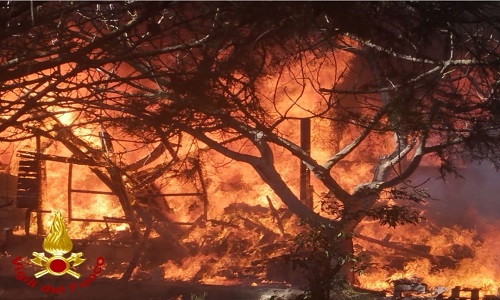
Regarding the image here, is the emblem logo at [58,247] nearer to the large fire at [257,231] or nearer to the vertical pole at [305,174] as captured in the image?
the large fire at [257,231]

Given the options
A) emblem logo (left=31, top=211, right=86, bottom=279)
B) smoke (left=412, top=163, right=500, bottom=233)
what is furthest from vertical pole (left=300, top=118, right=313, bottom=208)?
smoke (left=412, top=163, right=500, bottom=233)

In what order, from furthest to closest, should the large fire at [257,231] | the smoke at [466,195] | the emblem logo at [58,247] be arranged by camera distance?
the smoke at [466,195] < the large fire at [257,231] < the emblem logo at [58,247]

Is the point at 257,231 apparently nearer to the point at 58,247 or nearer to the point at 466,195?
the point at 58,247

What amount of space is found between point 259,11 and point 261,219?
1144cm

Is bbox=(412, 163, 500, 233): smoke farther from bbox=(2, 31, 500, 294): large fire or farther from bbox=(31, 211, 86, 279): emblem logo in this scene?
bbox=(31, 211, 86, 279): emblem logo

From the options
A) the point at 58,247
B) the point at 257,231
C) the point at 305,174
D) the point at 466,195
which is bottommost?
the point at 58,247

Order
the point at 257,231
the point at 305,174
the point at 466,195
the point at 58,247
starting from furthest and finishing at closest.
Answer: the point at 466,195
the point at 257,231
the point at 305,174
the point at 58,247

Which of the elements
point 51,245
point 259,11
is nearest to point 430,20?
point 259,11

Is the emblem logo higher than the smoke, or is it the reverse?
the smoke

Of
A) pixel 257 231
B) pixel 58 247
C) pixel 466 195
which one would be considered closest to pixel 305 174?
pixel 257 231

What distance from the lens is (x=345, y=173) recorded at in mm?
19484

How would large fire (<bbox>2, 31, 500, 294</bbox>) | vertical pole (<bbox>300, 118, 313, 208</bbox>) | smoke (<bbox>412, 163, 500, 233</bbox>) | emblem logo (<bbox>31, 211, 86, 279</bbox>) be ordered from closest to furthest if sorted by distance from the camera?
emblem logo (<bbox>31, 211, 86, 279</bbox>) → vertical pole (<bbox>300, 118, 313, 208</bbox>) → large fire (<bbox>2, 31, 500, 294</bbox>) → smoke (<bbox>412, 163, 500, 233</bbox>)

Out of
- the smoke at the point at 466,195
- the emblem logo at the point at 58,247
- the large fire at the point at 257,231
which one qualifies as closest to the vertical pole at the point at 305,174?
the large fire at the point at 257,231

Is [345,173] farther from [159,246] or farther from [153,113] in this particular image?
[153,113]
